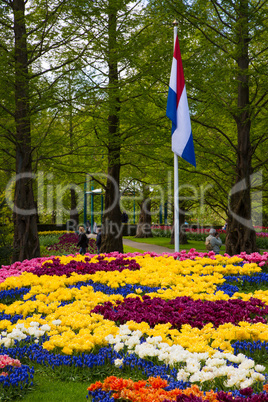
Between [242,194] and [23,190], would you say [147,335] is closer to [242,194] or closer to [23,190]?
[23,190]

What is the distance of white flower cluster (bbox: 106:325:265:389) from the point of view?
115 inches

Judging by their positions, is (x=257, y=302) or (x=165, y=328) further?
(x=257, y=302)

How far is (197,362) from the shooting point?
10.4 feet

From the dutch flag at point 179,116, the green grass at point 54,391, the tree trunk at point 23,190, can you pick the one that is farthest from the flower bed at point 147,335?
the tree trunk at point 23,190

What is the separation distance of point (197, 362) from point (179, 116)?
6.34m

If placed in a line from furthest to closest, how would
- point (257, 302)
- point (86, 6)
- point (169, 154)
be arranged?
point (169, 154), point (86, 6), point (257, 302)

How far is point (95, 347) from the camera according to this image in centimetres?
397

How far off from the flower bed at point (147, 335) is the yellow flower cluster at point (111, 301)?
1 cm

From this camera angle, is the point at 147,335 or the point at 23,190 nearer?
the point at 147,335

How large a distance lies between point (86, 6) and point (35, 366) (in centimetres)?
875

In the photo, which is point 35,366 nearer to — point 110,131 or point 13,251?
point 13,251

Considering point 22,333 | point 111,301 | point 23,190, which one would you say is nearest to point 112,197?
point 23,190

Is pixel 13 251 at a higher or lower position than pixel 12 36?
lower

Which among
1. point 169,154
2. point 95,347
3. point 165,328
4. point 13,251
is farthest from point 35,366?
point 169,154
